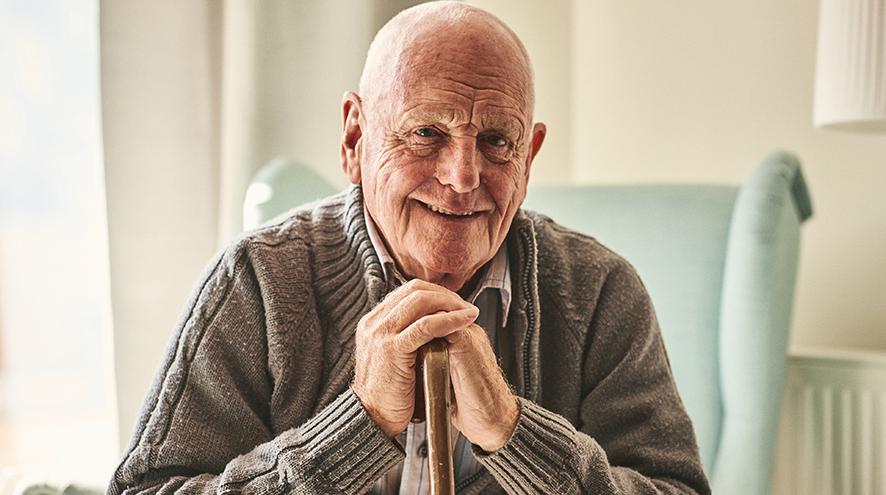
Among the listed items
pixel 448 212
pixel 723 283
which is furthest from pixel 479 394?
pixel 723 283

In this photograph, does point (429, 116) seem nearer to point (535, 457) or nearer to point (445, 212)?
point (445, 212)

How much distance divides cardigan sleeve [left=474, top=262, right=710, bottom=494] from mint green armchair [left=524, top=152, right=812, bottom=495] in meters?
0.37

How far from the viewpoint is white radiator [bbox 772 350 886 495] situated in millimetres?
1912

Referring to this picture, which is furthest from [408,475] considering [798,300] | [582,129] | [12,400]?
[582,129]

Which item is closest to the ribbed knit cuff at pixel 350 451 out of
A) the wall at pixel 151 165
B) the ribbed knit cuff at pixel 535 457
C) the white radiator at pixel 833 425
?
the ribbed knit cuff at pixel 535 457

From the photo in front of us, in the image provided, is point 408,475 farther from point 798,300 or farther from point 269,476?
point 798,300

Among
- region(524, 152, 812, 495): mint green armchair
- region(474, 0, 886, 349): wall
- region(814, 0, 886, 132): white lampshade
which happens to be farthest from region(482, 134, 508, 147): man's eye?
region(474, 0, 886, 349): wall

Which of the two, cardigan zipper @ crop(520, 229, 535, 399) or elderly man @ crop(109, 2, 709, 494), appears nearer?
elderly man @ crop(109, 2, 709, 494)

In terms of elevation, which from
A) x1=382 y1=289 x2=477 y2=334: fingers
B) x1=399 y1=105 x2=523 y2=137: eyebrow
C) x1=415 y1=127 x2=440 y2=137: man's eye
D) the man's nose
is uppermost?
x1=399 y1=105 x2=523 y2=137: eyebrow

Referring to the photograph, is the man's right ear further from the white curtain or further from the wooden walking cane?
the white curtain

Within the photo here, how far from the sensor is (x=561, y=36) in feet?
8.59

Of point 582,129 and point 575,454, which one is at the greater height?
point 582,129

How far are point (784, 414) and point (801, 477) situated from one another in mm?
130

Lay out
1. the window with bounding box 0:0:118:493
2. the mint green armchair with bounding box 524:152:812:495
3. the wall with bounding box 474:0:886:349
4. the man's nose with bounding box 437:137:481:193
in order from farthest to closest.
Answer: the wall with bounding box 474:0:886:349
the window with bounding box 0:0:118:493
the mint green armchair with bounding box 524:152:812:495
the man's nose with bounding box 437:137:481:193
